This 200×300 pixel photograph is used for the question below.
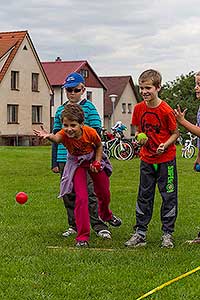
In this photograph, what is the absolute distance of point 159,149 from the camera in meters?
6.63

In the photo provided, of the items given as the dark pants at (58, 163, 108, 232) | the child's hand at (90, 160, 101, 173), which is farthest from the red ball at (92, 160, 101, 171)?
the dark pants at (58, 163, 108, 232)

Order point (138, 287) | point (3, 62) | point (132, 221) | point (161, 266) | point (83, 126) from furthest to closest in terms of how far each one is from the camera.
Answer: point (3, 62)
point (132, 221)
point (83, 126)
point (161, 266)
point (138, 287)

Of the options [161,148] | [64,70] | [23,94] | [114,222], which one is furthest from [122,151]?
[64,70]

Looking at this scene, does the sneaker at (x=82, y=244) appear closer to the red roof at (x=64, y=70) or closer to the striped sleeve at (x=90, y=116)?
the striped sleeve at (x=90, y=116)

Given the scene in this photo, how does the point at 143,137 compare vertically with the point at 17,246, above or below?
above

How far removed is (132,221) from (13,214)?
5.79 feet

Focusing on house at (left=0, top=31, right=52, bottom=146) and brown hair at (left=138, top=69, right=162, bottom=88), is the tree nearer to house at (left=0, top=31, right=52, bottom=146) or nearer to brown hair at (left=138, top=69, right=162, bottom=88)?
house at (left=0, top=31, right=52, bottom=146)

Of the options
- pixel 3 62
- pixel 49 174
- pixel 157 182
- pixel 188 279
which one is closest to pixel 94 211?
pixel 157 182

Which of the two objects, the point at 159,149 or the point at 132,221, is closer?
the point at 159,149

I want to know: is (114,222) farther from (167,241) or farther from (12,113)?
(12,113)

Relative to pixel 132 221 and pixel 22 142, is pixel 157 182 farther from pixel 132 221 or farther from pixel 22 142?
A: pixel 22 142

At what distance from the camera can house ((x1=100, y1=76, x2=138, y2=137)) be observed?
64.1 meters

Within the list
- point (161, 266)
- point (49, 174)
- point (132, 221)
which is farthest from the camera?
point (49, 174)

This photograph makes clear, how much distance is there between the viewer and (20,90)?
48438mm
